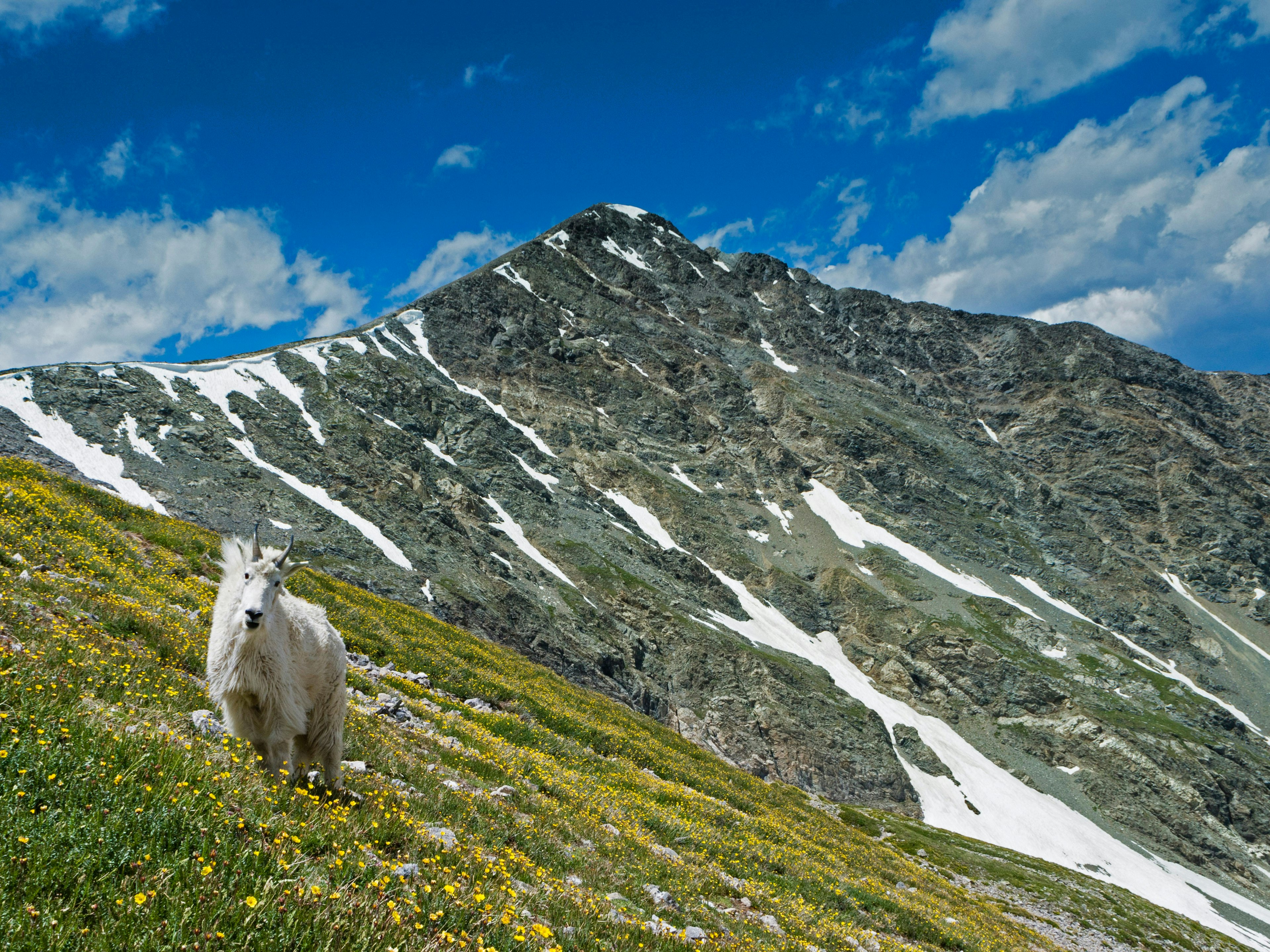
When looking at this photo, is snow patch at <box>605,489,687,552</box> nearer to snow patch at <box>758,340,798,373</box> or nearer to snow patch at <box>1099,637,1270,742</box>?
snow patch at <box>1099,637,1270,742</box>

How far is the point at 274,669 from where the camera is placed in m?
6.72

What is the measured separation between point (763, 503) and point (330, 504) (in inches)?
3305

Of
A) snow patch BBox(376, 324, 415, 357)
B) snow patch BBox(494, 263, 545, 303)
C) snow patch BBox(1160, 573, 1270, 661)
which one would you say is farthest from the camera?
snow patch BBox(494, 263, 545, 303)

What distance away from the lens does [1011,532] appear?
13075 centimetres

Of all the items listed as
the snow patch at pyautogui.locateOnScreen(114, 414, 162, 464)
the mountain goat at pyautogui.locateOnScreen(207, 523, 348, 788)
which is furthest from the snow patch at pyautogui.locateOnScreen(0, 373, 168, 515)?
the mountain goat at pyautogui.locateOnScreen(207, 523, 348, 788)

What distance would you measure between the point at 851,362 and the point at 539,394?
10613 centimetres

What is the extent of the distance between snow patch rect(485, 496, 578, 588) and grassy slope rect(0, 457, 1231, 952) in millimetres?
52992

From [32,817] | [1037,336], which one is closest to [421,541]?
[32,817]

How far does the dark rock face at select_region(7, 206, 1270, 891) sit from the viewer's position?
2368 inches

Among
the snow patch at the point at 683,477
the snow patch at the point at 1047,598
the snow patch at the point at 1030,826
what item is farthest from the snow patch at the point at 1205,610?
the snow patch at the point at 683,477

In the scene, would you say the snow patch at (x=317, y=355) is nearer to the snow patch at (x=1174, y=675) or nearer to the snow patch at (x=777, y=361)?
the snow patch at (x=777, y=361)

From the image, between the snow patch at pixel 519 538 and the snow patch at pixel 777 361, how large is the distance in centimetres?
10009

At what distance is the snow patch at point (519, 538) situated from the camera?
73938mm

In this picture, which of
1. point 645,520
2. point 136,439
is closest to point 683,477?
point 645,520
